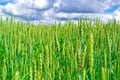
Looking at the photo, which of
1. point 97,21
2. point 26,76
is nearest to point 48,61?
point 26,76

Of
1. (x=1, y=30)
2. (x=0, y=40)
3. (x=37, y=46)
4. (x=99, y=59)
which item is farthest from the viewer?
(x=1, y=30)

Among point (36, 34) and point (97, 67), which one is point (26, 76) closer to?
point (97, 67)

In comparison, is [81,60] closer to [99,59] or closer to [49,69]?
[49,69]

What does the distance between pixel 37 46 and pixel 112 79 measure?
94.2 inches

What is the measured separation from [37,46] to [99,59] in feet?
6.87

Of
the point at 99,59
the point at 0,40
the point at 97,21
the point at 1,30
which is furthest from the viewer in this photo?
the point at 97,21

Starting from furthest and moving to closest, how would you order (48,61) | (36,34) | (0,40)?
(36,34) < (0,40) < (48,61)

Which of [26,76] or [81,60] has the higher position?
[81,60]

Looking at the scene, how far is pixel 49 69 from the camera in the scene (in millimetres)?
2141

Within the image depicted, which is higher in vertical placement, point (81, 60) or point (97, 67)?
point (81, 60)

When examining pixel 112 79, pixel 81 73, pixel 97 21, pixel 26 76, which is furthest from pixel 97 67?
pixel 97 21

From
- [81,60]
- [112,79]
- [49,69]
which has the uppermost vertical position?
[81,60]

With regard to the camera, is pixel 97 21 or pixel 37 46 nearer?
pixel 37 46

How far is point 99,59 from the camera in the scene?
3.00 metres
